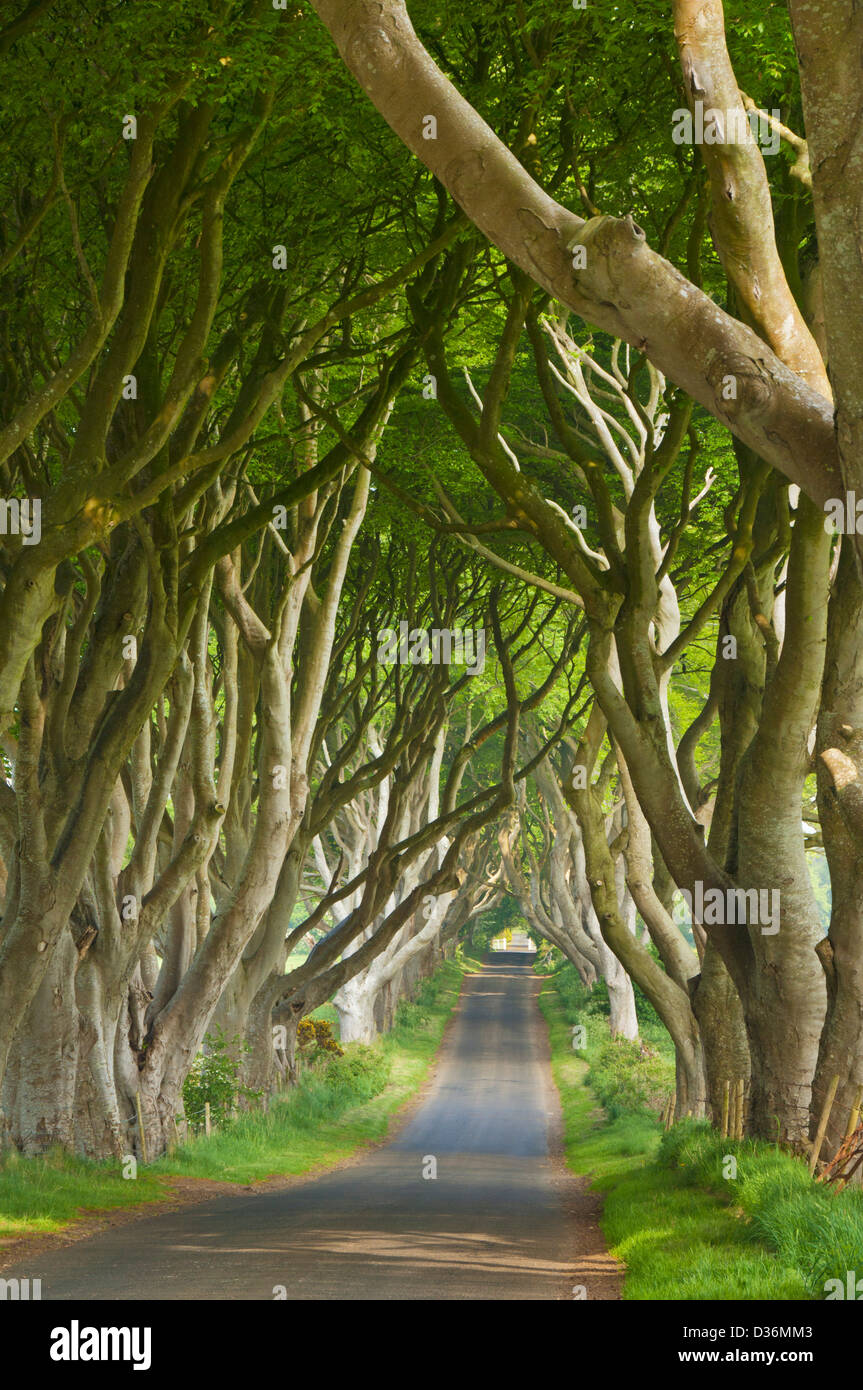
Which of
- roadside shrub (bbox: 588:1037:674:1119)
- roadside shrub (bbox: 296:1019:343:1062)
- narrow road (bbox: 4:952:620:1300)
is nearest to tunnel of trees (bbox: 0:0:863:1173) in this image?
narrow road (bbox: 4:952:620:1300)

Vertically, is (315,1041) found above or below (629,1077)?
above

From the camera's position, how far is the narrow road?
804cm

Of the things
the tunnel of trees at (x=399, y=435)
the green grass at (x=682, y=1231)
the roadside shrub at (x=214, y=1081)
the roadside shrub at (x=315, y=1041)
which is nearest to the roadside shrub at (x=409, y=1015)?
the roadside shrub at (x=315, y=1041)

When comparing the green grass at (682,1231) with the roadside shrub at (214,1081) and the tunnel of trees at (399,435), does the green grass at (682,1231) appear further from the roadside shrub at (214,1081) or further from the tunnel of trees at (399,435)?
the roadside shrub at (214,1081)

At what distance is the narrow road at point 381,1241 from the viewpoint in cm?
804

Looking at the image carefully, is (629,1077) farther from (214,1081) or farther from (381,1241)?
(381,1241)

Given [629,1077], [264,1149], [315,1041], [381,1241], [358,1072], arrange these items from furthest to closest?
1. [315,1041]
2. [358,1072]
3. [629,1077]
4. [264,1149]
5. [381,1241]

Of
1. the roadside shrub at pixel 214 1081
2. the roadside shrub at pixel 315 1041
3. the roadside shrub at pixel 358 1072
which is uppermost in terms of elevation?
the roadside shrub at pixel 214 1081

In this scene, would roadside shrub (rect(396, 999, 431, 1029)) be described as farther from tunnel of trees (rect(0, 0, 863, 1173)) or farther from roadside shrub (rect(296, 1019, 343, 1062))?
tunnel of trees (rect(0, 0, 863, 1173))

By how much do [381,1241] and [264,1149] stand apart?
26.7 feet

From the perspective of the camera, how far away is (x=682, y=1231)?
904 centimetres

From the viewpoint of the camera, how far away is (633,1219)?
1061cm

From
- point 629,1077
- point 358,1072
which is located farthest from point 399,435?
point 358,1072

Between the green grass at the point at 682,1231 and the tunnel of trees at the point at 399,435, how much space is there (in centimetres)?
99
